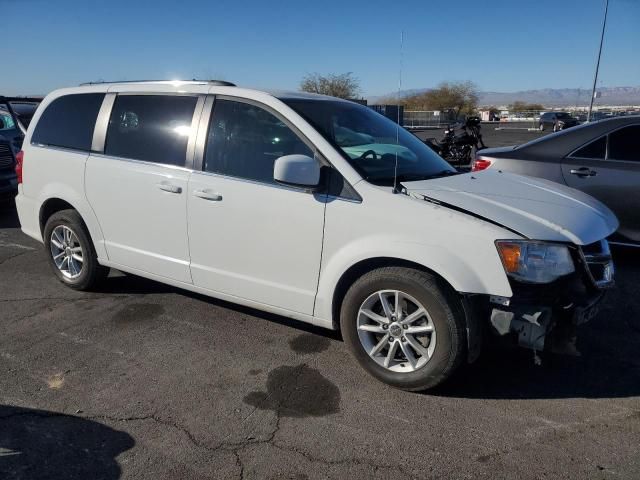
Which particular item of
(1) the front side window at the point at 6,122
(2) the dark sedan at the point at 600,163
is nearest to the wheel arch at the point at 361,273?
(2) the dark sedan at the point at 600,163

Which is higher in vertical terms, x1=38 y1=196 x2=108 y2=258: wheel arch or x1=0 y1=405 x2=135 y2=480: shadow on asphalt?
x1=38 y1=196 x2=108 y2=258: wheel arch

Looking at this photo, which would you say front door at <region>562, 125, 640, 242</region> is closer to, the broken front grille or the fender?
the broken front grille

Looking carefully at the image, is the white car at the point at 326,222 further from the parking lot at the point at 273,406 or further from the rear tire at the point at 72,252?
the parking lot at the point at 273,406

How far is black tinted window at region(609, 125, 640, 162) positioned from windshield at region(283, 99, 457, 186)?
2.40m

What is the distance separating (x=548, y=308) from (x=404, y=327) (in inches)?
32.4

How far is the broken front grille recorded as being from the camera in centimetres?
311

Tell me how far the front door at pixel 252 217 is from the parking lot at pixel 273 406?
500 mm

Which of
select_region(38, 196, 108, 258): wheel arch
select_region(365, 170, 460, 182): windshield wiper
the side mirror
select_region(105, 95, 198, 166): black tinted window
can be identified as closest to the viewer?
the side mirror

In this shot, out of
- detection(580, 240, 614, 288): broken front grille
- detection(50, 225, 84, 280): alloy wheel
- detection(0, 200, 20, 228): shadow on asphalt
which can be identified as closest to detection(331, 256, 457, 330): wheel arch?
detection(580, 240, 614, 288): broken front grille

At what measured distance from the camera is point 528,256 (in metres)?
2.88

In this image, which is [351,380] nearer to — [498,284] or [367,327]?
[367,327]

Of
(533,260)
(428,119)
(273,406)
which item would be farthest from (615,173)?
(428,119)

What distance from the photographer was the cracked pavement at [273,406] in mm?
2576

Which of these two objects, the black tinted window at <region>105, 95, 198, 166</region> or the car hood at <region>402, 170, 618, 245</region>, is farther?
the black tinted window at <region>105, 95, 198, 166</region>
